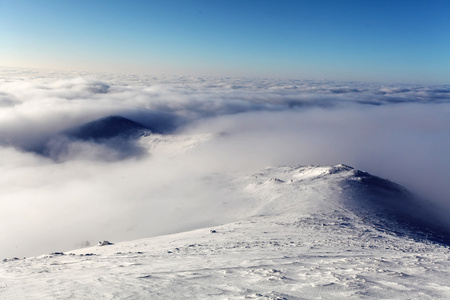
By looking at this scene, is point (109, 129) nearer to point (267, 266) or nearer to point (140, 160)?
point (140, 160)

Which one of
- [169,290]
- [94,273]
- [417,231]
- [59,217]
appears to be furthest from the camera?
[59,217]

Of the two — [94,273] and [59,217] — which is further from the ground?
[94,273]

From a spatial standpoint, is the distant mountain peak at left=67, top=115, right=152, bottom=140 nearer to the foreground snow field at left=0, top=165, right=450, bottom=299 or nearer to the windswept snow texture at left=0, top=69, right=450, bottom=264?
the windswept snow texture at left=0, top=69, right=450, bottom=264

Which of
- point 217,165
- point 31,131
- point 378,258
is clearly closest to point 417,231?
point 378,258

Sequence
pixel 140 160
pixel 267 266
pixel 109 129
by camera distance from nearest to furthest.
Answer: pixel 267 266, pixel 140 160, pixel 109 129

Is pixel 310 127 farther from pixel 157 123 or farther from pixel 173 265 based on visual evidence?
pixel 173 265

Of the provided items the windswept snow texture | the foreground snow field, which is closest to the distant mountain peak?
the windswept snow texture

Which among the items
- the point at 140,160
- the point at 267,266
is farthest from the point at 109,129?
the point at 267,266

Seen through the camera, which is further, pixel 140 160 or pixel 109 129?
pixel 109 129
